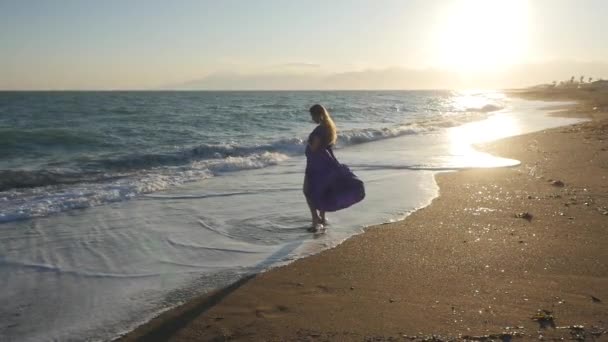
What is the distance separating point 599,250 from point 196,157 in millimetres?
11924

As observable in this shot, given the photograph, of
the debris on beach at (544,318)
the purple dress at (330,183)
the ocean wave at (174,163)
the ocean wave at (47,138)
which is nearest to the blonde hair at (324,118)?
the purple dress at (330,183)

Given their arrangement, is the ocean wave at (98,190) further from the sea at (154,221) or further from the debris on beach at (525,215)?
the debris on beach at (525,215)

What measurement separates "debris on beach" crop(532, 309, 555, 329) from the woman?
301cm

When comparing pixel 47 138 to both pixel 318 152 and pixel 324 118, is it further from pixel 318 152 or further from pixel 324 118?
pixel 324 118

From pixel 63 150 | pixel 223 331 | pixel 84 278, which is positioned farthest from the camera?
pixel 63 150

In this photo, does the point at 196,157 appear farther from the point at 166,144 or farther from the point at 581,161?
the point at 581,161

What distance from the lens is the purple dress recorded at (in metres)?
6.27

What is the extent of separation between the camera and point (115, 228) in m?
6.67

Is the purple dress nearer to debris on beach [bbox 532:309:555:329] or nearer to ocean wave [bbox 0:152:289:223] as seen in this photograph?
debris on beach [bbox 532:309:555:329]

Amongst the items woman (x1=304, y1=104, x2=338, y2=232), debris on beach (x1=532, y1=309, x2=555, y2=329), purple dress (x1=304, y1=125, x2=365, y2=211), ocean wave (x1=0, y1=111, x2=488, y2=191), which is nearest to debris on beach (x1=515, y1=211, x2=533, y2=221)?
purple dress (x1=304, y1=125, x2=365, y2=211)

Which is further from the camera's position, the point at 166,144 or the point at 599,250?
the point at 166,144

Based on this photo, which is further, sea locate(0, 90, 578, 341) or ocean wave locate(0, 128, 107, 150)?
ocean wave locate(0, 128, 107, 150)

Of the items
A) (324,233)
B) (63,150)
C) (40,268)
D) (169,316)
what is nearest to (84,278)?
(40,268)

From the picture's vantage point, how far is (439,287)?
4.38 metres
